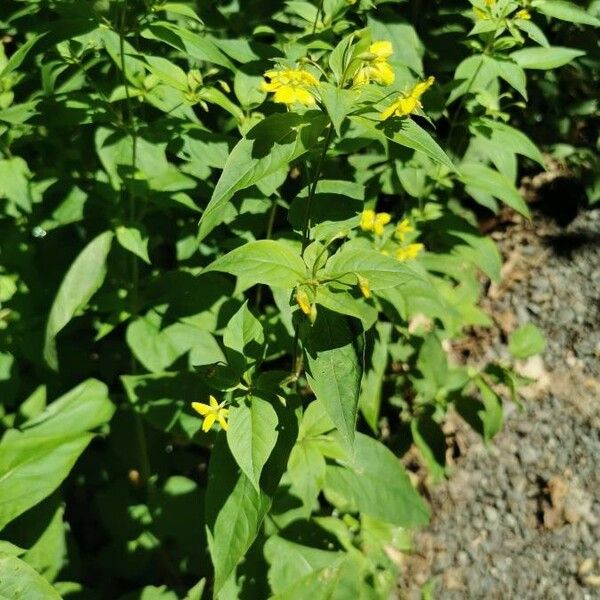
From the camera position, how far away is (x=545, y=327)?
A: 3402 millimetres

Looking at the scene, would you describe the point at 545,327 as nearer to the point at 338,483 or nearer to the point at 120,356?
the point at 338,483

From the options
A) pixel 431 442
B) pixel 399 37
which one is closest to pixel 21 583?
pixel 431 442

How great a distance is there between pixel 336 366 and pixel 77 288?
93cm

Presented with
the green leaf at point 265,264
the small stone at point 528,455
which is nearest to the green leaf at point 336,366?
the green leaf at point 265,264

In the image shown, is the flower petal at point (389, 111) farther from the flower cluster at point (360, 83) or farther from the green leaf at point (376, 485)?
the green leaf at point (376, 485)

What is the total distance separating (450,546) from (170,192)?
2.04m

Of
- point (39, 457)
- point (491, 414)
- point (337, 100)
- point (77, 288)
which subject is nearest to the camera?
point (337, 100)

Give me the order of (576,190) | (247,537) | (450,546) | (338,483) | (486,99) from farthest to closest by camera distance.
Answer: (576,190) → (450,546) → (486,99) → (338,483) → (247,537)

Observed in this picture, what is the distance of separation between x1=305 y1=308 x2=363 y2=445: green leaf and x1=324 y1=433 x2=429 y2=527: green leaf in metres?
0.72

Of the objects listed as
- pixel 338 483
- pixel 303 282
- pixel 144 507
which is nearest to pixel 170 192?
pixel 303 282

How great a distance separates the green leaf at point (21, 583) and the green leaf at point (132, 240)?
0.88 meters

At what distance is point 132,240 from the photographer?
1.95 metres

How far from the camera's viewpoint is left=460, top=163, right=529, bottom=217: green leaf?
2381 millimetres

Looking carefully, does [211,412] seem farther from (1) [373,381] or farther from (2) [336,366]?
(1) [373,381]
